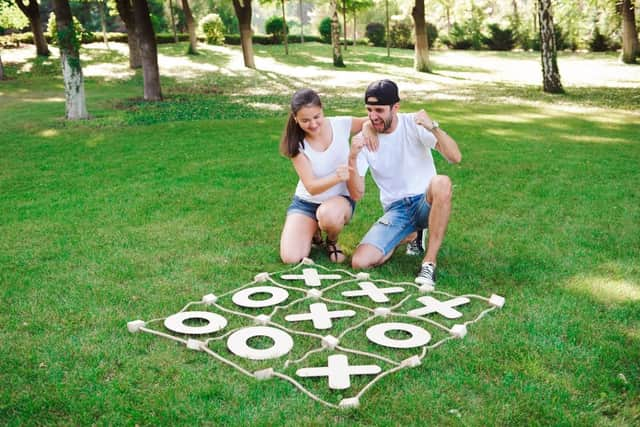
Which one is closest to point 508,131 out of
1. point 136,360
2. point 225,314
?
point 225,314

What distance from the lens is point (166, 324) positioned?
12.0 feet

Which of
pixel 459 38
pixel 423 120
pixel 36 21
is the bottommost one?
pixel 423 120

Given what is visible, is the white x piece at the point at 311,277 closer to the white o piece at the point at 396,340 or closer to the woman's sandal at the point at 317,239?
the woman's sandal at the point at 317,239

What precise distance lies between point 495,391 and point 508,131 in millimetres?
8204

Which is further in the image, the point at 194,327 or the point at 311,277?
the point at 311,277

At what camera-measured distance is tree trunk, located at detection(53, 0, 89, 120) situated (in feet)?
39.0

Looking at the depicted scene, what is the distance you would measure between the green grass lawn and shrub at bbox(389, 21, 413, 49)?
2797cm

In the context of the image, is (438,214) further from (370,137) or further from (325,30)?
(325,30)

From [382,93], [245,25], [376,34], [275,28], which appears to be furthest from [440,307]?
[376,34]

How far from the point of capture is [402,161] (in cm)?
467

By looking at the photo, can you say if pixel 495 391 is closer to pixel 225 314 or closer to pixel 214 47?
pixel 225 314

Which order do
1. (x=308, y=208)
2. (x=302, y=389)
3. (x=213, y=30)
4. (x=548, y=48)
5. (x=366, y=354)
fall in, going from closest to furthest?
1. (x=302, y=389)
2. (x=366, y=354)
3. (x=308, y=208)
4. (x=548, y=48)
5. (x=213, y=30)

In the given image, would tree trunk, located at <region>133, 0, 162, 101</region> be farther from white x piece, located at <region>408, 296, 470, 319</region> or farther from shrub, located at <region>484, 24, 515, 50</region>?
shrub, located at <region>484, 24, 515, 50</region>

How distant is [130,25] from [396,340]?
73.8ft
